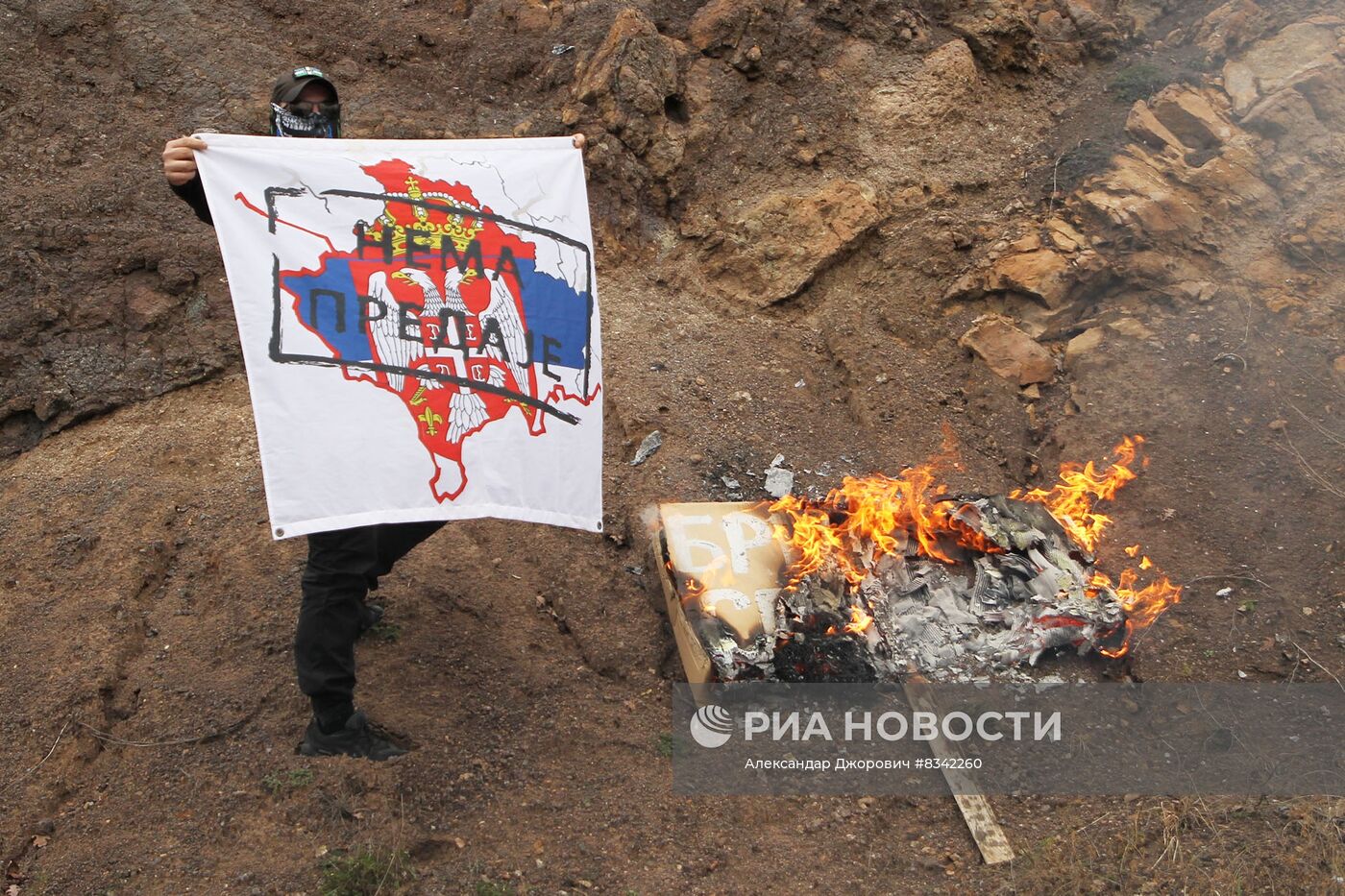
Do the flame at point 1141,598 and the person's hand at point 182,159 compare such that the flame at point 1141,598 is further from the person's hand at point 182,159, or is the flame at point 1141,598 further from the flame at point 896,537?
the person's hand at point 182,159

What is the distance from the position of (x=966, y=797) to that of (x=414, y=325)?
2.96 m

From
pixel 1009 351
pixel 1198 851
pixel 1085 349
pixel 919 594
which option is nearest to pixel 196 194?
pixel 919 594

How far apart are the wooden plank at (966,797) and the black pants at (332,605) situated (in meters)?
2.50

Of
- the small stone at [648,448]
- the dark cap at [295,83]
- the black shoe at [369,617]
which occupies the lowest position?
the small stone at [648,448]

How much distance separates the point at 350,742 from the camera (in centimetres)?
411

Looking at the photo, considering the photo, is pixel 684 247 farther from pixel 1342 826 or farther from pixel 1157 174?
pixel 1342 826

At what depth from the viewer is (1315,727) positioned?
474 cm

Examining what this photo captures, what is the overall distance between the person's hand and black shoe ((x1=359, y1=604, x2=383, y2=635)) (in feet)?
6.67

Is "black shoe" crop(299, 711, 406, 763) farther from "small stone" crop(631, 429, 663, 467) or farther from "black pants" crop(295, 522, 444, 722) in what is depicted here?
"small stone" crop(631, 429, 663, 467)

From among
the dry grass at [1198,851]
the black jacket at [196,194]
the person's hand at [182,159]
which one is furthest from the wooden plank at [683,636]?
the person's hand at [182,159]

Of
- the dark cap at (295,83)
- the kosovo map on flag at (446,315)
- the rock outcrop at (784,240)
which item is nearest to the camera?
the kosovo map on flag at (446,315)

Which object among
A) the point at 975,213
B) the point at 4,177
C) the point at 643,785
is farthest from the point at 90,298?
the point at 975,213

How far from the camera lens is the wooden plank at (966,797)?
4.16m

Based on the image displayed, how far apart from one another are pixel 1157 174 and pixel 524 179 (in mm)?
5631
